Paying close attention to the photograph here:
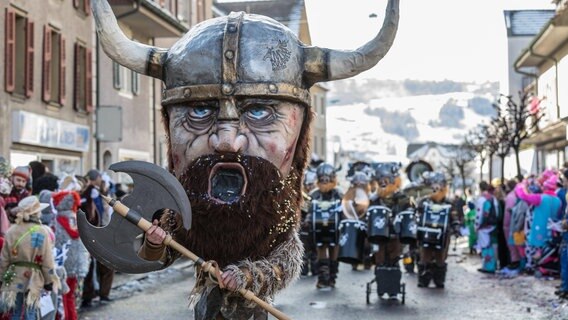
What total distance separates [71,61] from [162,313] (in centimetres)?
1195

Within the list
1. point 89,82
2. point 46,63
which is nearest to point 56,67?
point 46,63

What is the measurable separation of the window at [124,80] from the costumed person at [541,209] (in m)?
12.4

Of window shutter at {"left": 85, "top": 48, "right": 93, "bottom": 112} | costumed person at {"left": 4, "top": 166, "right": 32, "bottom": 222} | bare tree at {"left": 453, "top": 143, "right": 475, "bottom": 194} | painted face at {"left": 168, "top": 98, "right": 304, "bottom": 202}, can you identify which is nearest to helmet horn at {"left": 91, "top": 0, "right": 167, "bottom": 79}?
painted face at {"left": 168, "top": 98, "right": 304, "bottom": 202}

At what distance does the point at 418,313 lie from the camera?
1224cm

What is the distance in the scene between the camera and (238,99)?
5055mm

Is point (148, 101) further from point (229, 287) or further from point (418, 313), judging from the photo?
point (229, 287)

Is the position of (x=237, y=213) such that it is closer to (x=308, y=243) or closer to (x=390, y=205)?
(x=390, y=205)

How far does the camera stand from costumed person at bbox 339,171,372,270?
46.6 ft

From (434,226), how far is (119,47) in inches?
398

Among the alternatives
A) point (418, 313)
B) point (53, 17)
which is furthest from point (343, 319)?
point (53, 17)

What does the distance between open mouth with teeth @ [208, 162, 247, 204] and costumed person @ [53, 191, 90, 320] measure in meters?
5.94

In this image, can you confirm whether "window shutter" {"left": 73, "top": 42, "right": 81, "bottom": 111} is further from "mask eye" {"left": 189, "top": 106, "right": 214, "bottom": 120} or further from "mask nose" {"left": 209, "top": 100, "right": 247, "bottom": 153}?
"mask nose" {"left": 209, "top": 100, "right": 247, "bottom": 153}

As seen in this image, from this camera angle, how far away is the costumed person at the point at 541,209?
15750mm

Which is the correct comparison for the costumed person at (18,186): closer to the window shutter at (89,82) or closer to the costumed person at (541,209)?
the costumed person at (541,209)
